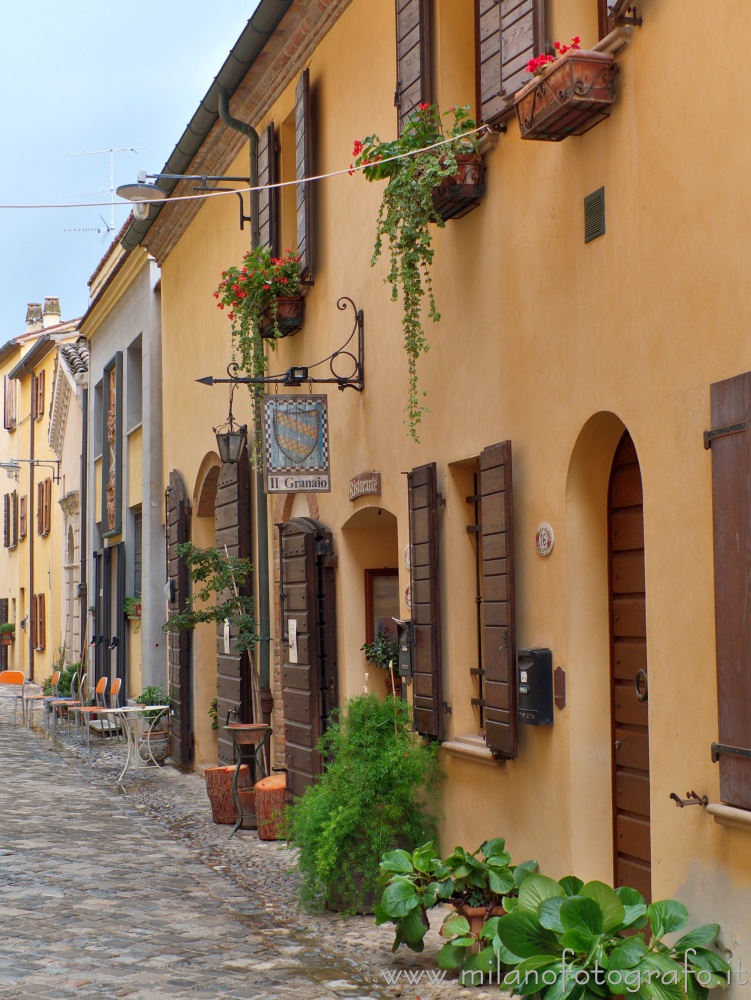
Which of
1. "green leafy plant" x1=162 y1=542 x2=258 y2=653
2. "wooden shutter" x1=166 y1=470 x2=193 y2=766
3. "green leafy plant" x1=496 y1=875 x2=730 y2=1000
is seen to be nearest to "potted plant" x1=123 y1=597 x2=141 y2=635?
"wooden shutter" x1=166 y1=470 x2=193 y2=766

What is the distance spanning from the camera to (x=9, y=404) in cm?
3831

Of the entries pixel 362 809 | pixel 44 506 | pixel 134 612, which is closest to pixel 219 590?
pixel 362 809

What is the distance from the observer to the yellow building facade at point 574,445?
502cm

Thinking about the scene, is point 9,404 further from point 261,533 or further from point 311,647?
point 311,647

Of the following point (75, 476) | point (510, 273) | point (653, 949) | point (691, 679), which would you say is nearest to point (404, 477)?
point (510, 273)

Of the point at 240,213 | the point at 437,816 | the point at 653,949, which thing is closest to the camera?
the point at 653,949

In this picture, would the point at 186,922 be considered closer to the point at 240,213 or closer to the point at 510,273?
the point at 510,273

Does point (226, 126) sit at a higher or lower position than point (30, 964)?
higher

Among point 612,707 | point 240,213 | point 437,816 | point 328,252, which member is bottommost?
point 437,816

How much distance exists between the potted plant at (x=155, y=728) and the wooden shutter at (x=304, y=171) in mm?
6913

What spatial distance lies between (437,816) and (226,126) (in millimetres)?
7337

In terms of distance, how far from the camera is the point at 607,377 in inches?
228

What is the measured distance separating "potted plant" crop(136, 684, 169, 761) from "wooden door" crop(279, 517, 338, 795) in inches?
218

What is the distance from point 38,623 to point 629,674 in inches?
1150
